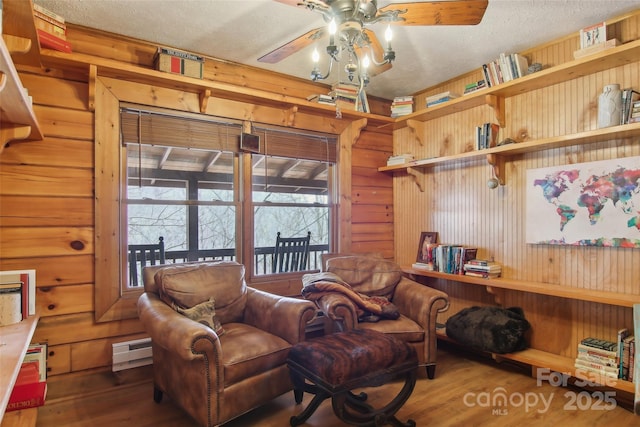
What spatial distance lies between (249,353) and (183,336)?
0.42m

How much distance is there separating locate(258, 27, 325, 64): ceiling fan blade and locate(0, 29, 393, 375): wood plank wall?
4.27 feet

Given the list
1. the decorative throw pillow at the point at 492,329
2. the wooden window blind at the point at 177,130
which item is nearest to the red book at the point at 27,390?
the wooden window blind at the point at 177,130

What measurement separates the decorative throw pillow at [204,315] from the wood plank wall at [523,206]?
7.61 feet

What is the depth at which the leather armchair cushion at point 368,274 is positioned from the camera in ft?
10.5

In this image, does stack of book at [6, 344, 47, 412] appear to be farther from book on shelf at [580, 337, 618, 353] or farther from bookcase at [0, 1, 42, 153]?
book on shelf at [580, 337, 618, 353]

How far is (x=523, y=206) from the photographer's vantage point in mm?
3055

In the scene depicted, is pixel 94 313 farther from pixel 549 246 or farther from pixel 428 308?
pixel 549 246

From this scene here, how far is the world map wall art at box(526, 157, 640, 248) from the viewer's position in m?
2.46

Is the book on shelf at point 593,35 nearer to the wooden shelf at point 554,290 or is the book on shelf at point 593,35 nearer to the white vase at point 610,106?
the white vase at point 610,106

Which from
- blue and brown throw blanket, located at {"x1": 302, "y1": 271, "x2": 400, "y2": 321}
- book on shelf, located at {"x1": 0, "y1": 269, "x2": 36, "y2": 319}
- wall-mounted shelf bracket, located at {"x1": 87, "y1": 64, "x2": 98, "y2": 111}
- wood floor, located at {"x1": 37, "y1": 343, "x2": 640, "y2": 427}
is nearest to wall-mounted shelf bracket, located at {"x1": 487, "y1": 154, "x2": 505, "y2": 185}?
blue and brown throw blanket, located at {"x1": 302, "y1": 271, "x2": 400, "y2": 321}

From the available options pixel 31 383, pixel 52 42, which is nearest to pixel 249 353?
pixel 31 383

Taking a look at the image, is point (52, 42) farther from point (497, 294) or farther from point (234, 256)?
point (497, 294)

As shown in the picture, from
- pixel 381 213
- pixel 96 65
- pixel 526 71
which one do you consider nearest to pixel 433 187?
pixel 381 213

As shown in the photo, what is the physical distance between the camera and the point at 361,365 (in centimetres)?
193
